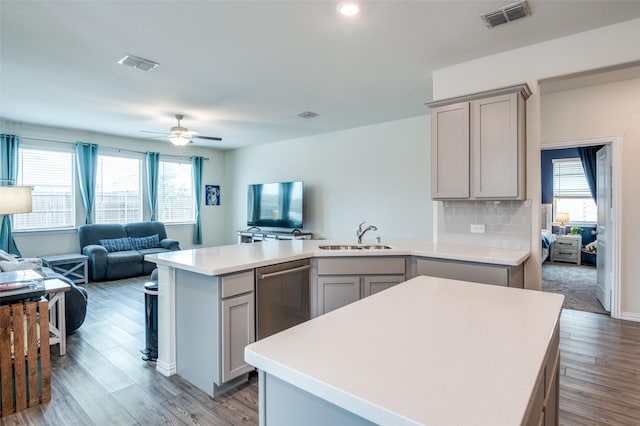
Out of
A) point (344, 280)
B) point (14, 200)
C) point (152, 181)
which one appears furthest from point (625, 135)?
point (152, 181)

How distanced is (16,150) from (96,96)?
2681 millimetres

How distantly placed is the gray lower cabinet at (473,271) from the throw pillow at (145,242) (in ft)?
19.3

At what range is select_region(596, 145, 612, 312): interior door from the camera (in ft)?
13.7

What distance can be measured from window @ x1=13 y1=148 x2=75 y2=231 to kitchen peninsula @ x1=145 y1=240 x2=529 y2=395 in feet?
16.4

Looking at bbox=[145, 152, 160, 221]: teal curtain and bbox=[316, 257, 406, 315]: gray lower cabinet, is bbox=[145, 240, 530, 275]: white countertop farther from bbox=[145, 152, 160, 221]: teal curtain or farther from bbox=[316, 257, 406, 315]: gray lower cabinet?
bbox=[145, 152, 160, 221]: teal curtain

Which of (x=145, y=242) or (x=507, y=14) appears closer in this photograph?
(x=507, y=14)

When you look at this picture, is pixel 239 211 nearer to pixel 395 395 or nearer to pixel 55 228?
pixel 55 228

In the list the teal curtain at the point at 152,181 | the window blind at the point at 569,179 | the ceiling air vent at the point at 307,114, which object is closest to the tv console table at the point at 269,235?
the teal curtain at the point at 152,181

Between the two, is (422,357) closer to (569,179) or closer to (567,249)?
(567,249)

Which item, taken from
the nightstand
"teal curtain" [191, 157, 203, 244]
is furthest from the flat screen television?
the nightstand

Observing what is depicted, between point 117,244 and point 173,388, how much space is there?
5013mm

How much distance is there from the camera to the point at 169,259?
2.64 meters

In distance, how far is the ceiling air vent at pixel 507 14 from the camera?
2445mm

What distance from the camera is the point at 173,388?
8.27 ft
